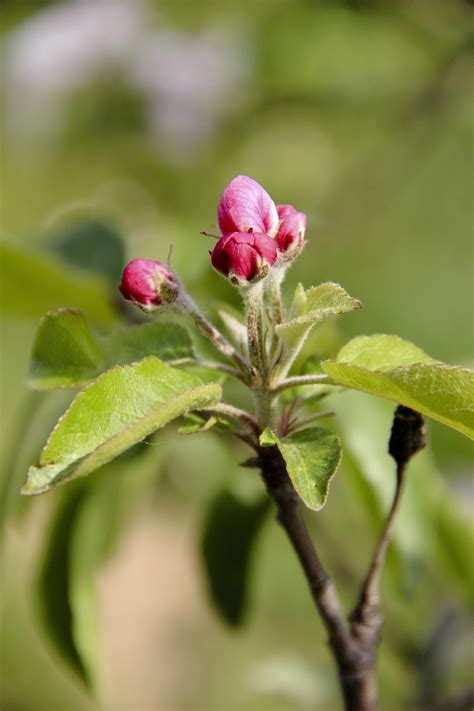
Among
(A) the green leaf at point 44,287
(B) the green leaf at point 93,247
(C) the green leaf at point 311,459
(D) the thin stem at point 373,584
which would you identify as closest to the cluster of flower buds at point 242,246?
(C) the green leaf at point 311,459

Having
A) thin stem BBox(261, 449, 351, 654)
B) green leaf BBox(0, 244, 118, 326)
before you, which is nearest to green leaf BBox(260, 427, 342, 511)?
thin stem BBox(261, 449, 351, 654)

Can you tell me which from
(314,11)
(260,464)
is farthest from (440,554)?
(314,11)

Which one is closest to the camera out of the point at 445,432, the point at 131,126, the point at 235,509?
the point at 235,509

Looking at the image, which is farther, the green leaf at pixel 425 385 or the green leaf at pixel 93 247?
the green leaf at pixel 93 247

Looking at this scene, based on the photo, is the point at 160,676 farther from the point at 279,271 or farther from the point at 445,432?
the point at 279,271

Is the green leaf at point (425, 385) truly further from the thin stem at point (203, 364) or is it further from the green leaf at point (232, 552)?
the green leaf at point (232, 552)

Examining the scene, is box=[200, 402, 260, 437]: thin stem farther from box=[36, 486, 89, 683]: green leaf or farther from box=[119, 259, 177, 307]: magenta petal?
box=[36, 486, 89, 683]: green leaf

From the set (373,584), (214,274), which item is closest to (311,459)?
(373,584)
